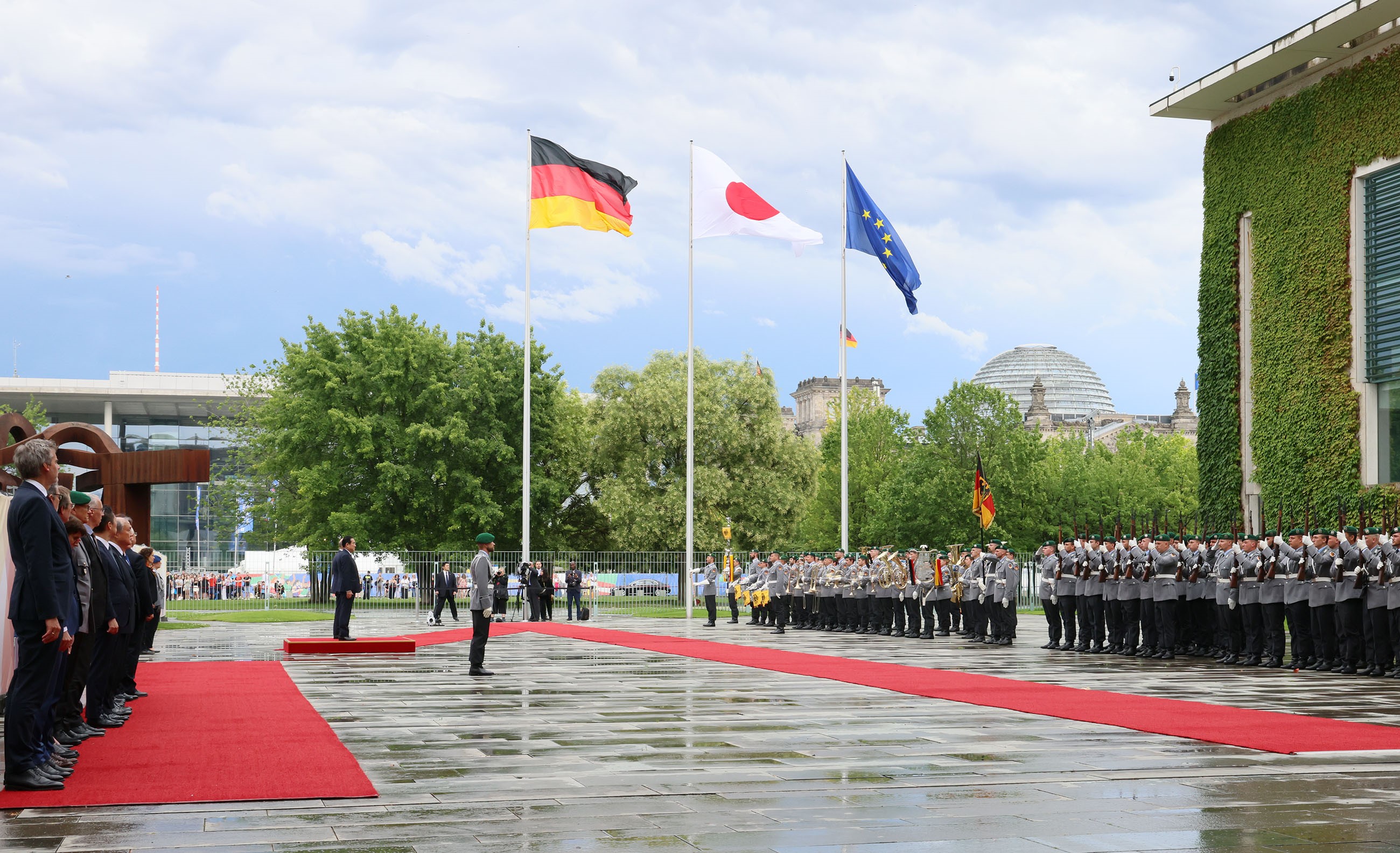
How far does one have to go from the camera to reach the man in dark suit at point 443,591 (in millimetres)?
35219

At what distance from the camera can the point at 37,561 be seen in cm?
772

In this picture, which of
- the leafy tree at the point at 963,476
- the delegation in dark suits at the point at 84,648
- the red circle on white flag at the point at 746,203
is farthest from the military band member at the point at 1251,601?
the leafy tree at the point at 963,476

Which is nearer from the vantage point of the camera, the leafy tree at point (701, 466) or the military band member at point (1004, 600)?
the military band member at point (1004, 600)

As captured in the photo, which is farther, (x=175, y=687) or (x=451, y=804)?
(x=175, y=687)

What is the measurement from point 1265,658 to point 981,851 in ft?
49.0

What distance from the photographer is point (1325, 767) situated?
874 cm

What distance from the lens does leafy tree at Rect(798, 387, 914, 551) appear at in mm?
66562

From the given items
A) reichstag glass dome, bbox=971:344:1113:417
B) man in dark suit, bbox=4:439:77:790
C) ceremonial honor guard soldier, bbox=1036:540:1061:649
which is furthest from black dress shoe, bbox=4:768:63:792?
reichstag glass dome, bbox=971:344:1113:417

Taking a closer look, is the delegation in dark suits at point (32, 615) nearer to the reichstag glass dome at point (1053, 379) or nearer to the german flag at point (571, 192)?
the german flag at point (571, 192)

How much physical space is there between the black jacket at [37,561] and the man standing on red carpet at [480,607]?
898cm

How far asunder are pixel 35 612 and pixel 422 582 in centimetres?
3415

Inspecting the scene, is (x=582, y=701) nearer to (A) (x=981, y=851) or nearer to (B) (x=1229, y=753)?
(B) (x=1229, y=753)

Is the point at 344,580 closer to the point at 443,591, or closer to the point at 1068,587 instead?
the point at 1068,587

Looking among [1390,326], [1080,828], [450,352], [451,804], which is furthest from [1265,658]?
[450,352]
